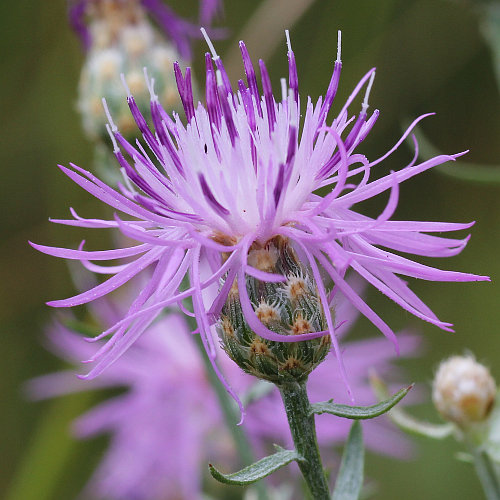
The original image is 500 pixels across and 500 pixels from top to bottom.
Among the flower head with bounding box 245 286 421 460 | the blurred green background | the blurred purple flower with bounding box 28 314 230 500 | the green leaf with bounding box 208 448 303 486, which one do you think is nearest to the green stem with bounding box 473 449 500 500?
the green leaf with bounding box 208 448 303 486

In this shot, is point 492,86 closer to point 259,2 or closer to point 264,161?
point 259,2

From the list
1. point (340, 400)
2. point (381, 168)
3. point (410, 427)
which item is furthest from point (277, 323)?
point (381, 168)

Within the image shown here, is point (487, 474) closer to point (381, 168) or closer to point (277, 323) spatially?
point (277, 323)

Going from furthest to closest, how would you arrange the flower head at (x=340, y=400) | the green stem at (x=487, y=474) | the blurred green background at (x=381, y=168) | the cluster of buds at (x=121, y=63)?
the blurred green background at (x=381, y=168) → the flower head at (x=340, y=400) → the cluster of buds at (x=121, y=63) → the green stem at (x=487, y=474)

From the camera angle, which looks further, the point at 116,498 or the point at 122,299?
the point at 122,299

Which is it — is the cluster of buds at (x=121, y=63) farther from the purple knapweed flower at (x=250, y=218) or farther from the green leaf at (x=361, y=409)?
the green leaf at (x=361, y=409)

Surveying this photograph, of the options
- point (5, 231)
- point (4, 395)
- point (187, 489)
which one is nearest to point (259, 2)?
point (5, 231)

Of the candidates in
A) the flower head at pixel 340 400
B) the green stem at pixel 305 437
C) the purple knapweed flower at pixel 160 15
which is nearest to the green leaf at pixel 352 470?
the green stem at pixel 305 437
